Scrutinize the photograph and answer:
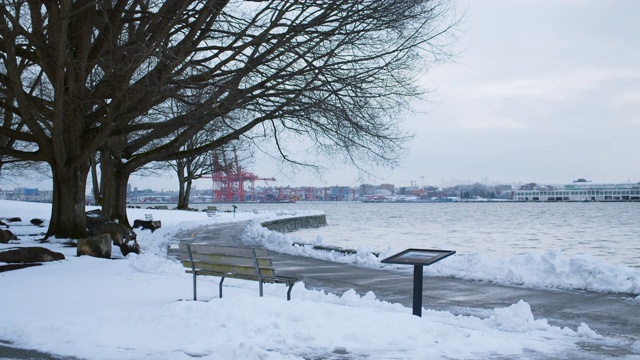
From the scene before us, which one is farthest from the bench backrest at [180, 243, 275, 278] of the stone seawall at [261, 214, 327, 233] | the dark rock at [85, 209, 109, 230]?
the stone seawall at [261, 214, 327, 233]

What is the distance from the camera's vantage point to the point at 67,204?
19.8 metres

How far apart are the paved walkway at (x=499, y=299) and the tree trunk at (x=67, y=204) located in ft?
23.5

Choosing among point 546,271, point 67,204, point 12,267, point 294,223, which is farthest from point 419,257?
point 294,223

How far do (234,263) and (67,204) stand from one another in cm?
1173

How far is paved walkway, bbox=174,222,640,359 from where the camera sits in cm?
898

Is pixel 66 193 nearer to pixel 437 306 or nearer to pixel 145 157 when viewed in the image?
pixel 145 157

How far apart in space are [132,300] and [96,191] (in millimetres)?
50554

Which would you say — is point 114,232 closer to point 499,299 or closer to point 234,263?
point 234,263

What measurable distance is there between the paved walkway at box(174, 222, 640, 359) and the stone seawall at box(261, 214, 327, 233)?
106 ft

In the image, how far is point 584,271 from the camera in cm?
1369

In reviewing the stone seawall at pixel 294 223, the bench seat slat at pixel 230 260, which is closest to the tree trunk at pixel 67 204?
the bench seat slat at pixel 230 260

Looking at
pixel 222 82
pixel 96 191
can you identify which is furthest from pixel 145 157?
pixel 96 191

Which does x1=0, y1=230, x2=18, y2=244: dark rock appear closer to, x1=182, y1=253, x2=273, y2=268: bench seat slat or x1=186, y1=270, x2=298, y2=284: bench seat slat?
x1=182, y1=253, x2=273, y2=268: bench seat slat

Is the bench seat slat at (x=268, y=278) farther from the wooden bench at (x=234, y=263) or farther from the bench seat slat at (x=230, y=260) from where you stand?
the bench seat slat at (x=230, y=260)
